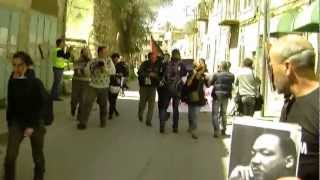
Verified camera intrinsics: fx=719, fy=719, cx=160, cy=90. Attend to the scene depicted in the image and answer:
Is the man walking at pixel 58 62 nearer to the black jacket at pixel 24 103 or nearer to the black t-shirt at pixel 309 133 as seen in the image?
the black jacket at pixel 24 103

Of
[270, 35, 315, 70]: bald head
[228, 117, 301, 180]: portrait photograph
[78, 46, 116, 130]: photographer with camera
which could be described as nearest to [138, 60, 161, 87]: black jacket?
[78, 46, 116, 130]: photographer with camera

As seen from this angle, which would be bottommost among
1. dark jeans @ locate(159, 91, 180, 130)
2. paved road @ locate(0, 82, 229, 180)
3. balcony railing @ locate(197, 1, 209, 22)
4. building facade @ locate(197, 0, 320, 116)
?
paved road @ locate(0, 82, 229, 180)

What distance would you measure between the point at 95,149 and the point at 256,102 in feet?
13.8

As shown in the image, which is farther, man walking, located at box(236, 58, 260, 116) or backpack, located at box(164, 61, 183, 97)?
backpack, located at box(164, 61, 183, 97)

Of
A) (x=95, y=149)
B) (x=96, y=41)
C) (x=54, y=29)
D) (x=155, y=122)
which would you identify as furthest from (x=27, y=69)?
(x=96, y=41)

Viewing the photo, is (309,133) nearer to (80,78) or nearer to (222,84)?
(222,84)

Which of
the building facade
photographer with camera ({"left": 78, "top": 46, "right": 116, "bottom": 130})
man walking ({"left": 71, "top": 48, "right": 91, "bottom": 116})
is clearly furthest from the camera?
the building facade

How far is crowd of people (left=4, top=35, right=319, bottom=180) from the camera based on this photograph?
3598 mm

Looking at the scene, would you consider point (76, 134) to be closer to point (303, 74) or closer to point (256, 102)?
point (256, 102)

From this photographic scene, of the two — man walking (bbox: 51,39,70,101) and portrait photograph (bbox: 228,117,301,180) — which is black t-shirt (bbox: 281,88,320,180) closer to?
portrait photograph (bbox: 228,117,301,180)

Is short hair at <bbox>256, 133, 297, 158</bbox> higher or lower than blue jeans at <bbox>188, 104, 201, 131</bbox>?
higher

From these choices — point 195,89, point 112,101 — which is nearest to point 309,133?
point 195,89

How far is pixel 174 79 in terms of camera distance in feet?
52.0

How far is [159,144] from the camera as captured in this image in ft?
46.4
